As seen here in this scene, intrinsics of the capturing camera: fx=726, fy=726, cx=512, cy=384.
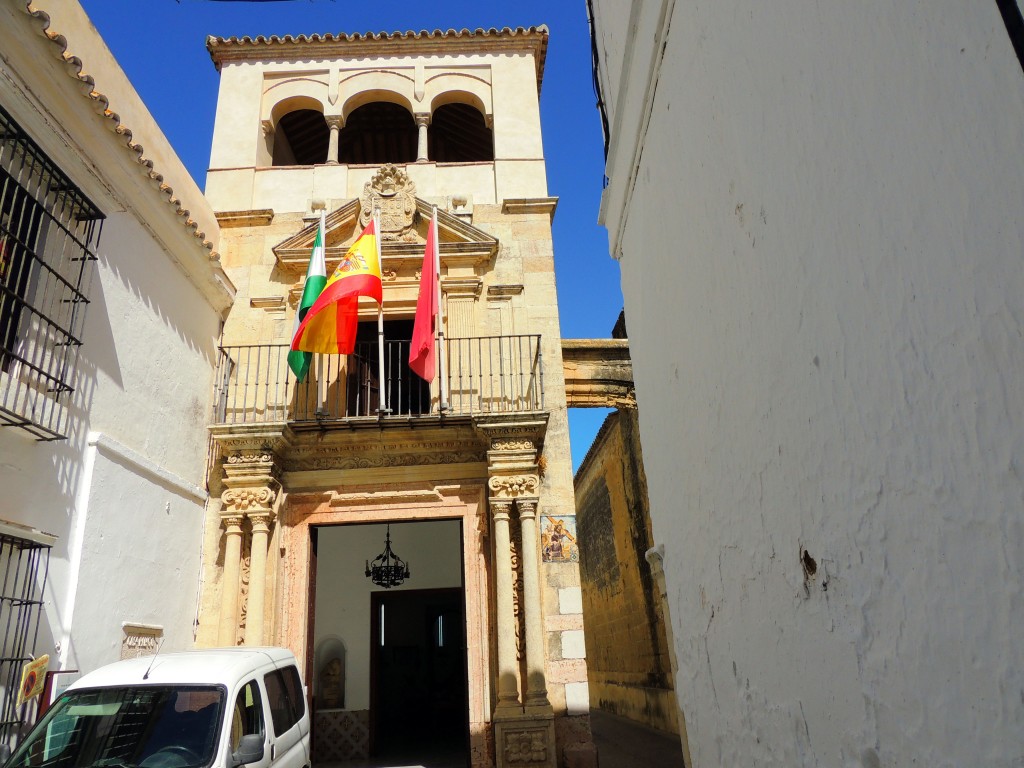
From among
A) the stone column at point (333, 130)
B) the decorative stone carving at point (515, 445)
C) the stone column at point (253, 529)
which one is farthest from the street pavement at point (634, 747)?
the stone column at point (333, 130)

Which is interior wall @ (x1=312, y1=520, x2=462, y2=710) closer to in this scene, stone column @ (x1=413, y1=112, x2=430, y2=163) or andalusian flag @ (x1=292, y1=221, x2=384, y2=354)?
andalusian flag @ (x1=292, y1=221, x2=384, y2=354)

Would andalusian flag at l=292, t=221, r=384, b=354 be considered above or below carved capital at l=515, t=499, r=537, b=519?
above

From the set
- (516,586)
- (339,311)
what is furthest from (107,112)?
(516,586)

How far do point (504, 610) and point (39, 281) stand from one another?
4507 millimetres

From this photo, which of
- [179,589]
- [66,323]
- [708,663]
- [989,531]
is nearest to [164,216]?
[66,323]

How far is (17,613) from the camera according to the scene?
446 centimetres

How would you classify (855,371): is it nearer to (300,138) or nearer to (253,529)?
(253,529)

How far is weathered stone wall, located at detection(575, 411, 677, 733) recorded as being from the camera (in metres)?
10.6

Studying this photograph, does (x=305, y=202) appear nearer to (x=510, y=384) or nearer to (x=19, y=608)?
(x=510, y=384)

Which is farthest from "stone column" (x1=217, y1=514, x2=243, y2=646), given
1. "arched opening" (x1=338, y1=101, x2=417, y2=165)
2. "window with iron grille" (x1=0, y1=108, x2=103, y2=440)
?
"arched opening" (x1=338, y1=101, x2=417, y2=165)

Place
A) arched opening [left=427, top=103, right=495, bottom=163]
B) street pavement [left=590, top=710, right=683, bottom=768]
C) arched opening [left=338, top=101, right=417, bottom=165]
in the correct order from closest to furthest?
1. street pavement [left=590, top=710, right=683, bottom=768]
2. arched opening [left=427, top=103, right=495, bottom=163]
3. arched opening [left=338, top=101, right=417, bottom=165]

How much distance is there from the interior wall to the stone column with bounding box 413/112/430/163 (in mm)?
4828

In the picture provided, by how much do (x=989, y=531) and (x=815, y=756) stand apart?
1000 mm

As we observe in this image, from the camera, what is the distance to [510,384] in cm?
764
